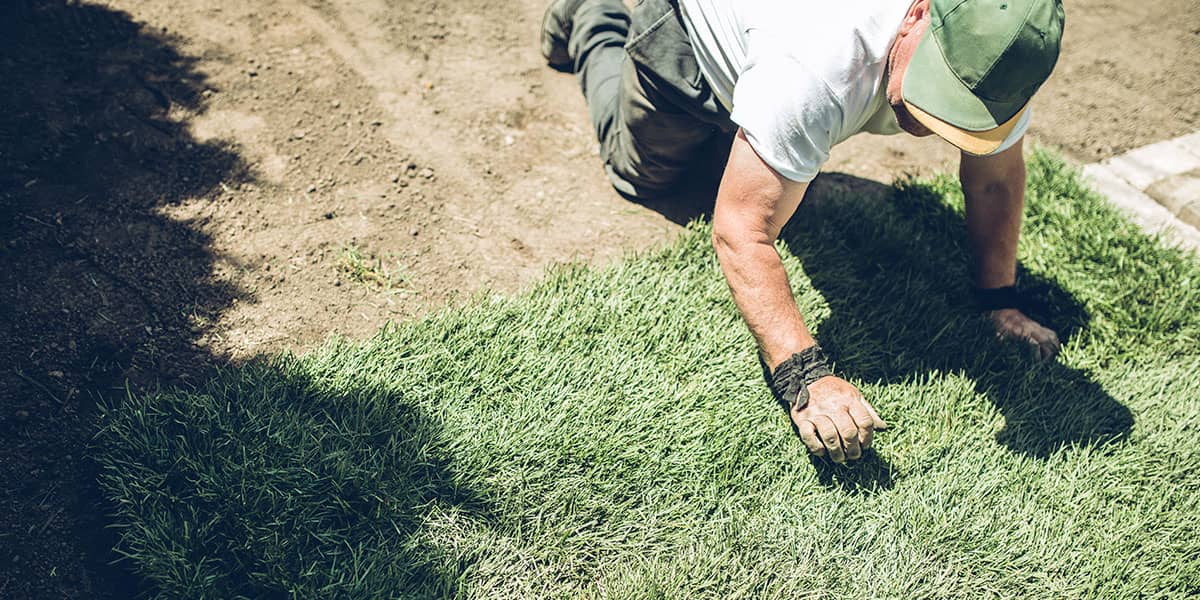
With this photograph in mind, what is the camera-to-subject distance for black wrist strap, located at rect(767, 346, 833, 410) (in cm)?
266

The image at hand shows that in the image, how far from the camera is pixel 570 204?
356cm

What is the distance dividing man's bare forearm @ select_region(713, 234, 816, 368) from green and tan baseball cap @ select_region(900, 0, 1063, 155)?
62 cm

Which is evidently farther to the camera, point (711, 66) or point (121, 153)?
point (121, 153)

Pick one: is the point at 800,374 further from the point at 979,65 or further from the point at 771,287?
the point at 979,65

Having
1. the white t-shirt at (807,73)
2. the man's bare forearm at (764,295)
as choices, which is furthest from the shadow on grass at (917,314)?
the white t-shirt at (807,73)

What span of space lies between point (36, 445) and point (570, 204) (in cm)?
207

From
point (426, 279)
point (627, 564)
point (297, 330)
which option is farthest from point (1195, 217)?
point (297, 330)

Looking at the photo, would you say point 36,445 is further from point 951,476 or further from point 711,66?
point 951,476

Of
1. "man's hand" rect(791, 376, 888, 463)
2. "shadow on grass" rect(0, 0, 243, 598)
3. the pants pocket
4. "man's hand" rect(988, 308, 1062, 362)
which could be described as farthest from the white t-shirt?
"shadow on grass" rect(0, 0, 243, 598)

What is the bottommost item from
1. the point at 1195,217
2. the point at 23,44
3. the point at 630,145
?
the point at 1195,217

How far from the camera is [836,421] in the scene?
2.58 metres

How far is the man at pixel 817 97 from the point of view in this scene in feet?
7.77

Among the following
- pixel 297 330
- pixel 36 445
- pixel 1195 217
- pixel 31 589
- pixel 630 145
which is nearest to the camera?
pixel 31 589

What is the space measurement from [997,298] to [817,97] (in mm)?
1387
